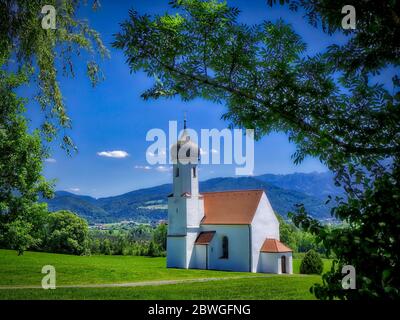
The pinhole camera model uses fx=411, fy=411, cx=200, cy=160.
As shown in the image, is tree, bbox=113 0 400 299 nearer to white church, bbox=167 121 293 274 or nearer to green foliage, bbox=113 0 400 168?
green foliage, bbox=113 0 400 168

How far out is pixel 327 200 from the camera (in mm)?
3625

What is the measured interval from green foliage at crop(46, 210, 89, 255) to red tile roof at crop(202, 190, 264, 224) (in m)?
16.9

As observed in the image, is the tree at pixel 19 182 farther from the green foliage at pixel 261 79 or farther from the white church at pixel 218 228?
the white church at pixel 218 228

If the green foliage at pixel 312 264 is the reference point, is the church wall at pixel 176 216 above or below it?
above

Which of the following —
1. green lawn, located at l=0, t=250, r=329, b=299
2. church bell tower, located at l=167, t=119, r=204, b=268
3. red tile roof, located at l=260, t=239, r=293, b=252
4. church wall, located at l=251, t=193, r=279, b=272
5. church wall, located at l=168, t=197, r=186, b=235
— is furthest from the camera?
church wall, located at l=168, t=197, r=186, b=235

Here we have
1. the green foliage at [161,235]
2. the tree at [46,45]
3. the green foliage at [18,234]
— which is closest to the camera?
the tree at [46,45]

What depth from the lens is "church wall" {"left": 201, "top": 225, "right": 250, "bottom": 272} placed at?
38675mm

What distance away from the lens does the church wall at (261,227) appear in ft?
126

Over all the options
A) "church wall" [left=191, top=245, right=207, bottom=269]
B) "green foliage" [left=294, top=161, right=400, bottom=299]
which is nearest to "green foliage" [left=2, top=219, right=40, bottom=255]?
"green foliage" [left=294, top=161, right=400, bottom=299]

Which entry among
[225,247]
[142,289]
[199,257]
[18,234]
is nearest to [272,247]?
[225,247]

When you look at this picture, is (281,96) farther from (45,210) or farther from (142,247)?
(142,247)

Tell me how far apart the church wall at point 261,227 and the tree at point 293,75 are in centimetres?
3485

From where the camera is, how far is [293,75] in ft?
14.5

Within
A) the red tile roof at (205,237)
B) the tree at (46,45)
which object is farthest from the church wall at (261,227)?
the tree at (46,45)
